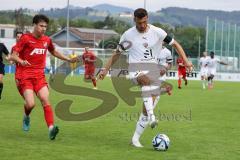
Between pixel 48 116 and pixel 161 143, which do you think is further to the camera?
pixel 48 116

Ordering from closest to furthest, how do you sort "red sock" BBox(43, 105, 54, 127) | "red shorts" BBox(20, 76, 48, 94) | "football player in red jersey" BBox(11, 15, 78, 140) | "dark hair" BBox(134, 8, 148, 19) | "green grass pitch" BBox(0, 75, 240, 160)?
"green grass pitch" BBox(0, 75, 240, 160)
"dark hair" BBox(134, 8, 148, 19)
"red sock" BBox(43, 105, 54, 127)
"football player in red jersey" BBox(11, 15, 78, 140)
"red shorts" BBox(20, 76, 48, 94)

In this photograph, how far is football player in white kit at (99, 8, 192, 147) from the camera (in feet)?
33.8

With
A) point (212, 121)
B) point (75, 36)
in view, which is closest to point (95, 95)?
point (212, 121)

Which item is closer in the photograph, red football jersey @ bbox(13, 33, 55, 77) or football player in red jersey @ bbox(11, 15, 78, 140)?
football player in red jersey @ bbox(11, 15, 78, 140)

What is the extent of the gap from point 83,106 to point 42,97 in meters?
8.22

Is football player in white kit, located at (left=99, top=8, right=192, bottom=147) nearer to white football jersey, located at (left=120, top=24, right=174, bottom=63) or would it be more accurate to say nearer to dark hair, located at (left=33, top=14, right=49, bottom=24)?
white football jersey, located at (left=120, top=24, right=174, bottom=63)

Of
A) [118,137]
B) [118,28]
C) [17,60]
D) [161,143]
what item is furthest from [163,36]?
[118,28]

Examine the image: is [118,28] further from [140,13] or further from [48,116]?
[140,13]

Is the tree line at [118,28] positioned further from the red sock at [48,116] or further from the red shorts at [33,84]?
the red sock at [48,116]

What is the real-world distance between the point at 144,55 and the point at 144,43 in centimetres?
21

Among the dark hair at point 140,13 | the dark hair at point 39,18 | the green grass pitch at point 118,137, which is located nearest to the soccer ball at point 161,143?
the green grass pitch at point 118,137

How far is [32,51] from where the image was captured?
10883 millimetres

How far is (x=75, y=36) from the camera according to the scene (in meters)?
116

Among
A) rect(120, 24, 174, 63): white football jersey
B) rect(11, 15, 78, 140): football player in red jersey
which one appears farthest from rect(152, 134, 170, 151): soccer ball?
rect(11, 15, 78, 140): football player in red jersey
